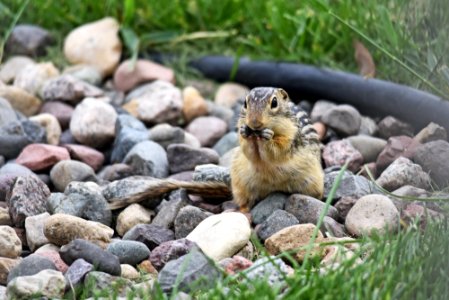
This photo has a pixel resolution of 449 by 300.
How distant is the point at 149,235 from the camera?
4301 mm

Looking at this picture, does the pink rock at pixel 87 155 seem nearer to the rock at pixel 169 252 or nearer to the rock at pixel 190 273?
the rock at pixel 169 252

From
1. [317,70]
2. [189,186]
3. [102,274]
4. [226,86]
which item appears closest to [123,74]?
[226,86]

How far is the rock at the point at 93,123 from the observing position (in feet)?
18.3

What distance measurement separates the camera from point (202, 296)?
344 centimetres

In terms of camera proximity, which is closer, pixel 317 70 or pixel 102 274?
pixel 102 274

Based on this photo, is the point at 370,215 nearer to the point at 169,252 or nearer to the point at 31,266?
Answer: the point at 169,252

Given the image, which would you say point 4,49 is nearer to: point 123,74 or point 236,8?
point 123,74

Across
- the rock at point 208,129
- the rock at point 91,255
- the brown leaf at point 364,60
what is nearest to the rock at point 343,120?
the brown leaf at point 364,60

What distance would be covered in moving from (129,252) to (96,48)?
8.70ft

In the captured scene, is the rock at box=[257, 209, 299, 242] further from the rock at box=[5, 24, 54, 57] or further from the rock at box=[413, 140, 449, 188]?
the rock at box=[5, 24, 54, 57]

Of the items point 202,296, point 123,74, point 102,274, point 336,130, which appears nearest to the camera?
point 202,296

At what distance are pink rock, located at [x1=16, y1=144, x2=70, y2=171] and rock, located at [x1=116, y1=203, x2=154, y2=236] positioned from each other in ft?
2.33

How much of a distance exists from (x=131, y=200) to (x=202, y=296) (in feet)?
4.31

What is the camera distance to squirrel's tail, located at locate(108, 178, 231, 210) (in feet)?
15.3
